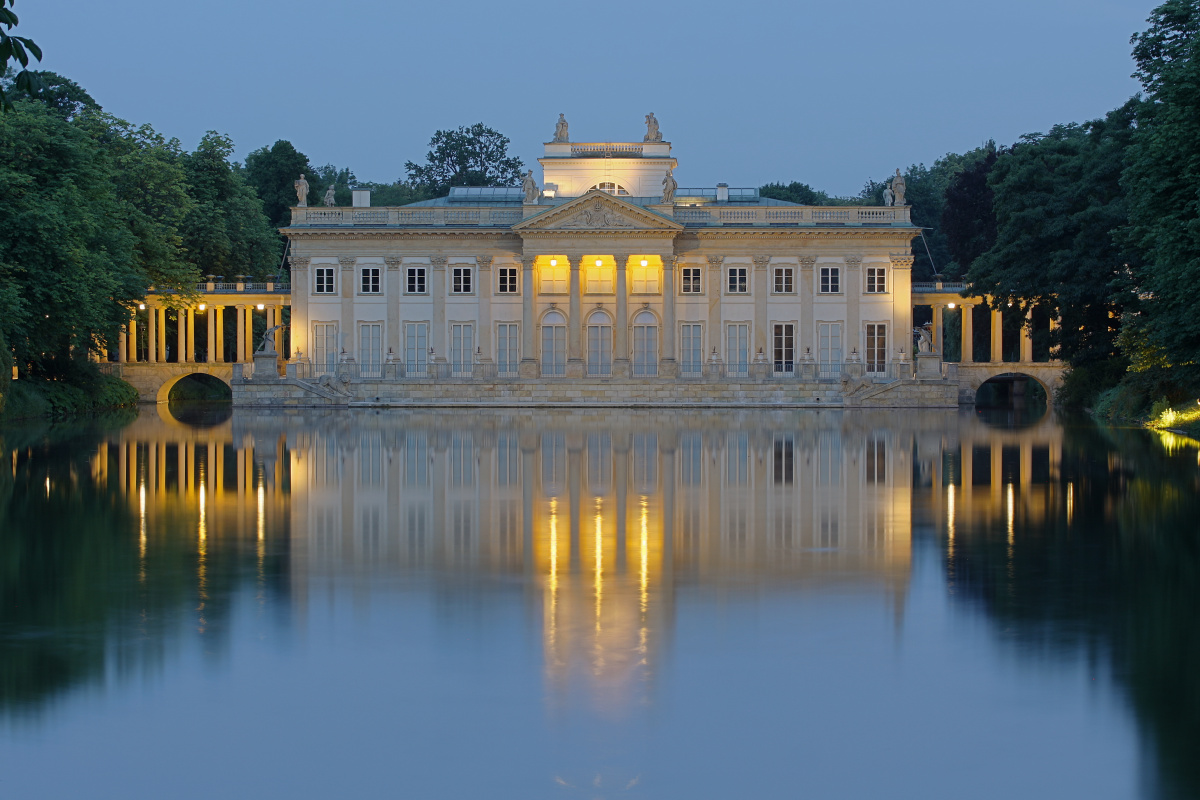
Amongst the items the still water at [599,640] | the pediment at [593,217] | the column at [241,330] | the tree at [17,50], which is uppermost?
the pediment at [593,217]

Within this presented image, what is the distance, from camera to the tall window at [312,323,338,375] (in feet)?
221

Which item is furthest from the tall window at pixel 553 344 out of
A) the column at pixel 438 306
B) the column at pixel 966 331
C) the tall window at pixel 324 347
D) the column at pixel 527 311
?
the column at pixel 966 331

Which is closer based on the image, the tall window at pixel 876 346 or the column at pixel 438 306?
the tall window at pixel 876 346

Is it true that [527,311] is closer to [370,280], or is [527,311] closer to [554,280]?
[554,280]

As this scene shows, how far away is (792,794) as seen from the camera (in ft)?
24.3

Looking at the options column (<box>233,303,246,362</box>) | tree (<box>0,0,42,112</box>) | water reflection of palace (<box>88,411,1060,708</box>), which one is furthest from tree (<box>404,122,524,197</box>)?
tree (<box>0,0,42,112</box>)

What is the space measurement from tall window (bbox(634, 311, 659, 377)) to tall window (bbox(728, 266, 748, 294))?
4.13 metres

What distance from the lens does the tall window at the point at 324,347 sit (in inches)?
2648

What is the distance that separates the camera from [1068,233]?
54.9 metres

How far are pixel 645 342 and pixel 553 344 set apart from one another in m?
4.56

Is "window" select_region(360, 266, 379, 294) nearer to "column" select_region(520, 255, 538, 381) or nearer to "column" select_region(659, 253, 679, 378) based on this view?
"column" select_region(520, 255, 538, 381)

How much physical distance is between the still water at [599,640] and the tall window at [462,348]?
4448 centimetres

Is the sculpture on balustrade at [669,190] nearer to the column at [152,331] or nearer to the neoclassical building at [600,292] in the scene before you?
the neoclassical building at [600,292]

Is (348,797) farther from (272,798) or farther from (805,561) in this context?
(805,561)
